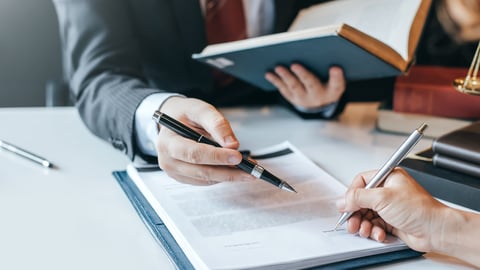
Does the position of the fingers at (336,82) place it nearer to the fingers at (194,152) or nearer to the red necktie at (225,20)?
the red necktie at (225,20)

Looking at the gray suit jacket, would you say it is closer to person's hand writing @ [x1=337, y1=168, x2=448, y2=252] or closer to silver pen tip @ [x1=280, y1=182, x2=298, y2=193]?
silver pen tip @ [x1=280, y1=182, x2=298, y2=193]

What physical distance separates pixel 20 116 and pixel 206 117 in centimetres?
54

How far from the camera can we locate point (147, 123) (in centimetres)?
87

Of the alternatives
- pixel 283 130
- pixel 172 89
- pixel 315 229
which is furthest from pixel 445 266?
pixel 172 89

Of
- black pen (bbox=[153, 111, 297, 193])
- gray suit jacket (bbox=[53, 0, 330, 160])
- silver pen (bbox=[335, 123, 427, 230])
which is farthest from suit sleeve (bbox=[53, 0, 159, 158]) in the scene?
silver pen (bbox=[335, 123, 427, 230])

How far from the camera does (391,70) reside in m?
0.93

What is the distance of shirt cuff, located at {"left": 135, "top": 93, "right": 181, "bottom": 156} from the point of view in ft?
2.81

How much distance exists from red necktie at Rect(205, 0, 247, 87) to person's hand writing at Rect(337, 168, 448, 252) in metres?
0.73

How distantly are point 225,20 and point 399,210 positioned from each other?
2.65 feet

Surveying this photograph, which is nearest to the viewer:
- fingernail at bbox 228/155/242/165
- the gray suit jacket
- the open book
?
fingernail at bbox 228/155/242/165

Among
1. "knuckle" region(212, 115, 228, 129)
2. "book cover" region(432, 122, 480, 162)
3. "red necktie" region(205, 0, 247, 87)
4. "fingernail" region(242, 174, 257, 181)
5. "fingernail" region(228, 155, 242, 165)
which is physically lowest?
"fingernail" region(242, 174, 257, 181)

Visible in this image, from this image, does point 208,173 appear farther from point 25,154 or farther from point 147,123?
point 25,154

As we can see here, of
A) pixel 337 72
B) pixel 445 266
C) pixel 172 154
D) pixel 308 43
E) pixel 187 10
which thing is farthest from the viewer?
pixel 187 10

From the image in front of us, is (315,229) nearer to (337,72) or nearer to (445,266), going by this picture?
(445,266)
